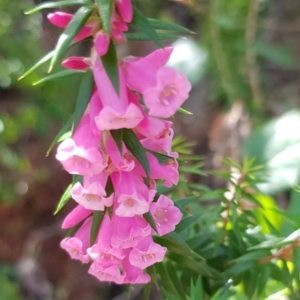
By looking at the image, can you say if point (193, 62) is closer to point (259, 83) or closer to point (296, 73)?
point (259, 83)

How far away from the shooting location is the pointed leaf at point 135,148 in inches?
20.9

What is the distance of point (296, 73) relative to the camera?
252 cm

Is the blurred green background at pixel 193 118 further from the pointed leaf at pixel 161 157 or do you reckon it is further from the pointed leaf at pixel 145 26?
the pointed leaf at pixel 145 26

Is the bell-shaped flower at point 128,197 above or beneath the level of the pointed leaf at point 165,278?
above

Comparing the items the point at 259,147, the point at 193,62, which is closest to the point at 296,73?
the point at 193,62

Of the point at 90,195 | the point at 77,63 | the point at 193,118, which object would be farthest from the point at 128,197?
the point at 193,118

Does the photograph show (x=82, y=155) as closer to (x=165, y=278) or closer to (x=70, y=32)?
(x=70, y=32)

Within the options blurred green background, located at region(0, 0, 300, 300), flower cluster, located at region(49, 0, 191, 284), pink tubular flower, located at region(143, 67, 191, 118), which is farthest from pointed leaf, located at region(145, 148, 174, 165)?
blurred green background, located at region(0, 0, 300, 300)

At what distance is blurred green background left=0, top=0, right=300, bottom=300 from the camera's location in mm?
1738

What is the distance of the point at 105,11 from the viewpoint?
473mm

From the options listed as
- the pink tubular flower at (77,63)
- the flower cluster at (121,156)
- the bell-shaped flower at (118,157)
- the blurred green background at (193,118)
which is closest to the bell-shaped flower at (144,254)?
the flower cluster at (121,156)

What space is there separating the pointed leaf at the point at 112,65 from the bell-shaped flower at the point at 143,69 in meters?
0.03

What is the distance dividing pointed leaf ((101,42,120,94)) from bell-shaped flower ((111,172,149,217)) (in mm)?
113

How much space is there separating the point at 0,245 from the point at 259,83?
4.25ft
